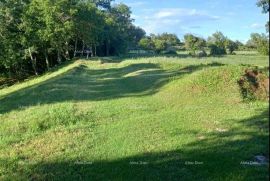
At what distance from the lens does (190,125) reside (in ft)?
51.3

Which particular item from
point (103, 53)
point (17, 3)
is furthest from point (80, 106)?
point (103, 53)

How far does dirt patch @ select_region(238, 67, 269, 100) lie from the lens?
3.12 m

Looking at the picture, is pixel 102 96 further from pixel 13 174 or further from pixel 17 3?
pixel 17 3

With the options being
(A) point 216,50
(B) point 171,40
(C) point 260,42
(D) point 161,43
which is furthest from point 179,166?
(B) point 171,40

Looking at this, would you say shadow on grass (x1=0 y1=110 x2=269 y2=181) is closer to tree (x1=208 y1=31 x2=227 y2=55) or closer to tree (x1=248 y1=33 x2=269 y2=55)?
tree (x1=248 y1=33 x2=269 y2=55)

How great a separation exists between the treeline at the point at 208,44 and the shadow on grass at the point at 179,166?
9.29 feet

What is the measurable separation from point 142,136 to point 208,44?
9166 cm

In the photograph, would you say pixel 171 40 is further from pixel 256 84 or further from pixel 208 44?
pixel 256 84

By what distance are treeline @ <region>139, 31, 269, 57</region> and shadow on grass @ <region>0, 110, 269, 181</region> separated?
2.83m

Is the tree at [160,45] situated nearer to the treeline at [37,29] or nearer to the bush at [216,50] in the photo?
the bush at [216,50]

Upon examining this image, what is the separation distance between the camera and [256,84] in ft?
10.8

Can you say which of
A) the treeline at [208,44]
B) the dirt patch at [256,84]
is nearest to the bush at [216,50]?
the treeline at [208,44]

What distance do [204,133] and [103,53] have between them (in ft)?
331

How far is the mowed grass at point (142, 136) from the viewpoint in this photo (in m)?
10.8
